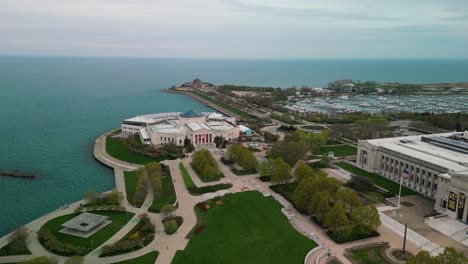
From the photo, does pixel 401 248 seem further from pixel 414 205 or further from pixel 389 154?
pixel 389 154

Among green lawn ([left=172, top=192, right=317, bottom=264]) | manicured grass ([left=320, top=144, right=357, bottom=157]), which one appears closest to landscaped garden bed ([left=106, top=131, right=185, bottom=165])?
green lawn ([left=172, top=192, right=317, bottom=264])

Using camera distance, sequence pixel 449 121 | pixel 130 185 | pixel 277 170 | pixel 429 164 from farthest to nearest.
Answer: pixel 449 121
pixel 130 185
pixel 277 170
pixel 429 164

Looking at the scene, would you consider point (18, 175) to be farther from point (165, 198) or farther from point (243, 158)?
point (243, 158)

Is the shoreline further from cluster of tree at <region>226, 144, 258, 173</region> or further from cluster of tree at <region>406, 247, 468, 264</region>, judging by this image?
cluster of tree at <region>406, 247, 468, 264</region>

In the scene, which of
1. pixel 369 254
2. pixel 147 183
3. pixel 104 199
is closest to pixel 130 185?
pixel 147 183

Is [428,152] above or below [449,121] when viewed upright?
above

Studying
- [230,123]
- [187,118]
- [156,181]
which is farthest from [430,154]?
[187,118]

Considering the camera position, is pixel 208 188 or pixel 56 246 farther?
pixel 208 188

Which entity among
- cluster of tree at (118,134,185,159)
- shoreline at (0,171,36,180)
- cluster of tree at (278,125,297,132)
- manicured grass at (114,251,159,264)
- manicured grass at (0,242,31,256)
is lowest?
shoreline at (0,171,36,180)
